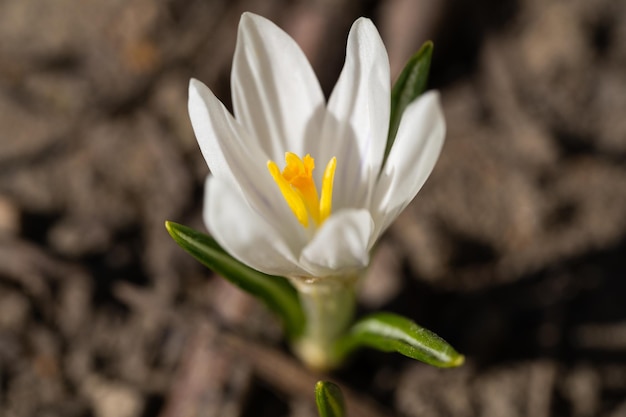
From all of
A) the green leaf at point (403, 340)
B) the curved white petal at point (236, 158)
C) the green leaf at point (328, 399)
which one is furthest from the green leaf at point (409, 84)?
the green leaf at point (328, 399)

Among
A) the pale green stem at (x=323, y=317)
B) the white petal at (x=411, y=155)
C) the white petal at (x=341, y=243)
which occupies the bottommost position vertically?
the pale green stem at (x=323, y=317)

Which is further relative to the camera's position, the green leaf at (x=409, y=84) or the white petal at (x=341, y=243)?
the green leaf at (x=409, y=84)

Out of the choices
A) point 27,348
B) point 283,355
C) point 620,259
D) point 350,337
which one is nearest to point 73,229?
point 27,348

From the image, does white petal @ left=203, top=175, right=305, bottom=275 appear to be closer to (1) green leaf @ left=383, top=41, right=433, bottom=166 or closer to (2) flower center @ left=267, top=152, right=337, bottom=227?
(2) flower center @ left=267, top=152, right=337, bottom=227

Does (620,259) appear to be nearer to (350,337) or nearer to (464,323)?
(464,323)

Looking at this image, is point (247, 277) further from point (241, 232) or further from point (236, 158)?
point (241, 232)

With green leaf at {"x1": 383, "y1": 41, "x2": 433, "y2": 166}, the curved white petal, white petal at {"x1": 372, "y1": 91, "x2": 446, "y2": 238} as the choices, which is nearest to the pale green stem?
the curved white petal

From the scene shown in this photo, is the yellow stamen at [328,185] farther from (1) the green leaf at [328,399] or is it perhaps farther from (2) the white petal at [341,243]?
(1) the green leaf at [328,399]
